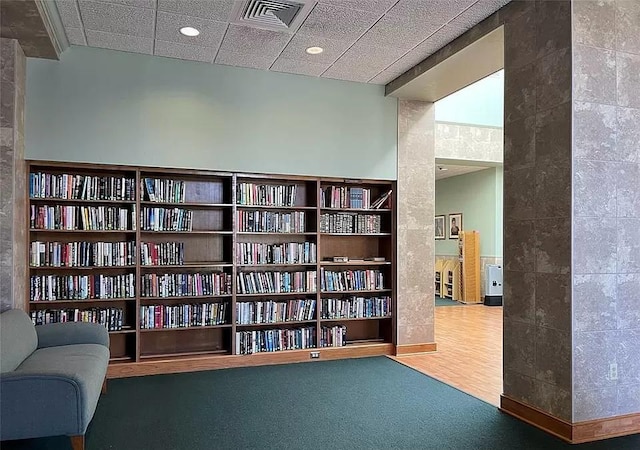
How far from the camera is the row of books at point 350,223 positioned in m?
6.04

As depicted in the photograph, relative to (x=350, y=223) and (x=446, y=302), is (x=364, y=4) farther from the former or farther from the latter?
(x=446, y=302)

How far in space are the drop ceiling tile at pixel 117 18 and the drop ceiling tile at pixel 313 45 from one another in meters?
1.31

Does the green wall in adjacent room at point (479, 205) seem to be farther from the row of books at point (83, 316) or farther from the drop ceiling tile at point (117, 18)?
the drop ceiling tile at point (117, 18)

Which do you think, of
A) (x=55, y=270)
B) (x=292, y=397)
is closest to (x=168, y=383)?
(x=292, y=397)

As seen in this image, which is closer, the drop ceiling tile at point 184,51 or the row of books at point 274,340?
the drop ceiling tile at point 184,51

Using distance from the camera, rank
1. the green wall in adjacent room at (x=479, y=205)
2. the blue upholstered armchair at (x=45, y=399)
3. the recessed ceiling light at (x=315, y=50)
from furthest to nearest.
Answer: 1. the green wall in adjacent room at (x=479, y=205)
2. the recessed ceiling light at (x=315, y=50)
3. the blue upholstered armchair at (x=45, y=399)

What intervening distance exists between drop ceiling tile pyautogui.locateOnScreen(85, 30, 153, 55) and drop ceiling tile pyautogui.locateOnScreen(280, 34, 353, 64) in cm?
135

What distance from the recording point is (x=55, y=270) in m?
5.18

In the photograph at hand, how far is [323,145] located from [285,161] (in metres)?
0.50

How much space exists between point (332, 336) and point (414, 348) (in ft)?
3.42

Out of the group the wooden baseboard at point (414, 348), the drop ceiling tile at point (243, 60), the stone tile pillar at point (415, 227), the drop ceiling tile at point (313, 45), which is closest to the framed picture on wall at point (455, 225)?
the stone tile pillar at point (415, 227)

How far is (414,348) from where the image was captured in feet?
20.4

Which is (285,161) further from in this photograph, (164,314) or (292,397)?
(292,397)

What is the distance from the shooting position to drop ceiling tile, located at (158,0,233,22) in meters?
4.12
